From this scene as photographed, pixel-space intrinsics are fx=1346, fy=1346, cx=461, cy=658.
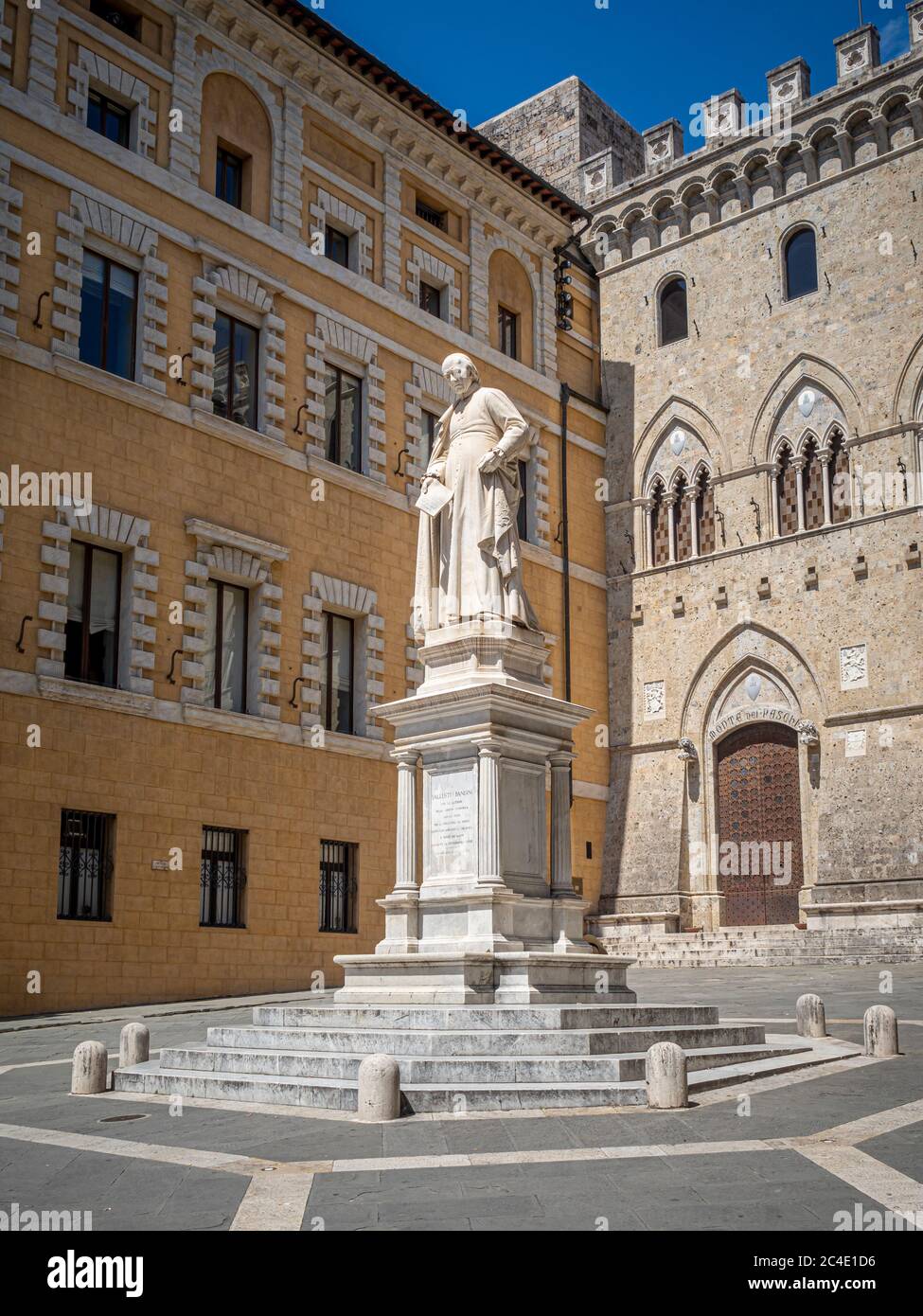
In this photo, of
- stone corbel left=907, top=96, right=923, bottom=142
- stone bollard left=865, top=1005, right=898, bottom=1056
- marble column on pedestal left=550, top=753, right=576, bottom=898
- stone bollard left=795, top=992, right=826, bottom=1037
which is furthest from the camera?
stone corbel left=907, top=96, right=923, bottom=142

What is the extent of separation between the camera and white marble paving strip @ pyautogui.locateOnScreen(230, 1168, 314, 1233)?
5.98 m

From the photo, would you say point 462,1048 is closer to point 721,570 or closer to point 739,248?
point 721,570

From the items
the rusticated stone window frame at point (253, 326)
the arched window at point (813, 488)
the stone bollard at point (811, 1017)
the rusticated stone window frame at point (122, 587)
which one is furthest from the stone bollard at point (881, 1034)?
the arched window at point (813, 488)

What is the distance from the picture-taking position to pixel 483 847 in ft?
39.1

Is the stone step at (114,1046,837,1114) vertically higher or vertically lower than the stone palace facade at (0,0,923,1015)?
lower

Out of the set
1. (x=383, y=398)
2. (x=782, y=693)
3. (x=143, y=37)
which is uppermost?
(x=143, y=37)

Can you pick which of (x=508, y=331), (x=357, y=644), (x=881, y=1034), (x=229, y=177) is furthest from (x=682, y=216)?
(x=881, y=1034)

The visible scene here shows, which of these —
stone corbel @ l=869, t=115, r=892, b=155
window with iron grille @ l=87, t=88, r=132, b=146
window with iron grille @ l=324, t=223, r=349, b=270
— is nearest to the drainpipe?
window with iron grille @ l=324, t=223, r=349, b=270

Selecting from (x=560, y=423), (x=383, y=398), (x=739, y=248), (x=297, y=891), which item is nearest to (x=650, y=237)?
(x=739, y=248)

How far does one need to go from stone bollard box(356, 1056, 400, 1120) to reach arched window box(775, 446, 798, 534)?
2428 centimetres

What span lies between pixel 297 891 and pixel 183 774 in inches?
128

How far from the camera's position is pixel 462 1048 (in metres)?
10.3

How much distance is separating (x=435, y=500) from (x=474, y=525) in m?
0.56

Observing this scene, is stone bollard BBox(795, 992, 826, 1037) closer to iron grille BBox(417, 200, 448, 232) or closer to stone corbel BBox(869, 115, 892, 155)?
iron grille BBox(417, 200, 448, 232)
